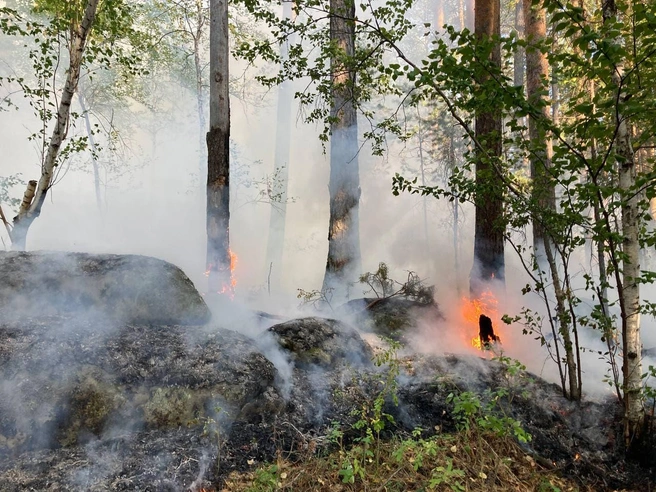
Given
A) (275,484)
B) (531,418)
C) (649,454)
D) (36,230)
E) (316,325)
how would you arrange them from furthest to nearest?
1. (36,230)
2. (316,325)
3. (531,418)
4. (649,454)
5. (275,484)

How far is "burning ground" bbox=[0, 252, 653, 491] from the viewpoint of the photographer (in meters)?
2.82

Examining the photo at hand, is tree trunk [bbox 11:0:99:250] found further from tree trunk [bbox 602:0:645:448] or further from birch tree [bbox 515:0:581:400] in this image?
tree trunk [bbox 602:0:645:448]

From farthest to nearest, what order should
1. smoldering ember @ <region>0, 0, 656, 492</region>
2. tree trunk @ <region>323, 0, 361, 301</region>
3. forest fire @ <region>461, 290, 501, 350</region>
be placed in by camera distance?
tree trunk @ <region>323, 0, 361, 301</region> → forest fire @ <region>461, 290, 501, 350</region> → smoldering ember @ <region>0, 0, 656, 492</region>

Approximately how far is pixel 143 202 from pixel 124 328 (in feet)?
82.1

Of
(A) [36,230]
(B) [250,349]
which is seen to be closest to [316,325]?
(B) [250,349]

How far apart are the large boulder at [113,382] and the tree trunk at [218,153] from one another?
9.62 feet

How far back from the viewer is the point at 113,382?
3.33 m

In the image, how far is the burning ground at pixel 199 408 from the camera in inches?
111

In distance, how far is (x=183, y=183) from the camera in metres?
27.0

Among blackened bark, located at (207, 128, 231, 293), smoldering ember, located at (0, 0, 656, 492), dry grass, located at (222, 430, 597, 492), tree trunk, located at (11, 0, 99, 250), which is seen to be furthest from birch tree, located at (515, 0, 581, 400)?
tree trunk, located at (11, 0, 99, 250)

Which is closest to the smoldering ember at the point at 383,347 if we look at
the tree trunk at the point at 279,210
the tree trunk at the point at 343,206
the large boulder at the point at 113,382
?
the large boulder at the point at 113,382

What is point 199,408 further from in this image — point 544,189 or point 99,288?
point 544,189

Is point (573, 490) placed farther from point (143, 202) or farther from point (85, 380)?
point (143, 202)

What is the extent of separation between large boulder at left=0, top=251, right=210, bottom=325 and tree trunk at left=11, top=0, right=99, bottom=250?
165 cm
